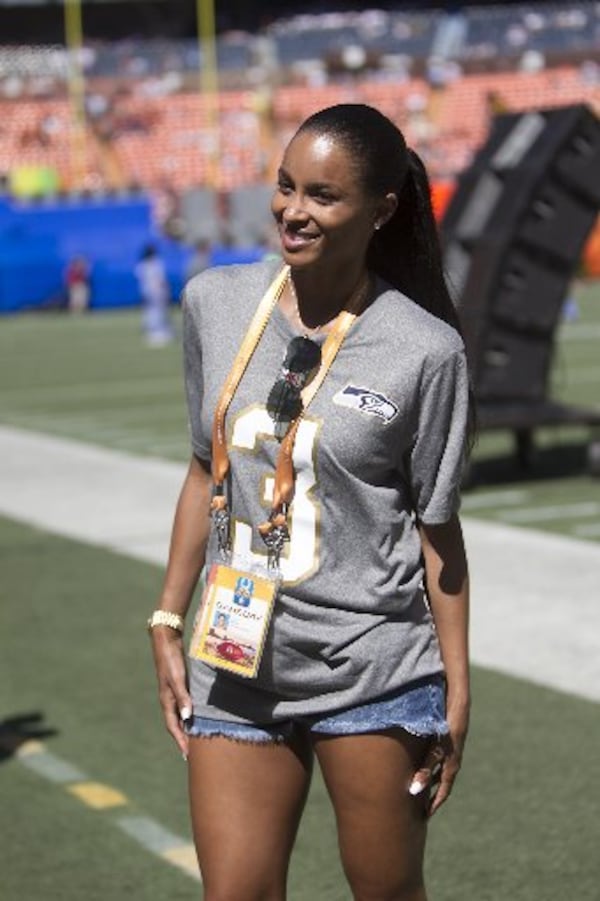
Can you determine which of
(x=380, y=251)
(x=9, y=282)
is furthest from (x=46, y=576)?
(x=9, y=282)

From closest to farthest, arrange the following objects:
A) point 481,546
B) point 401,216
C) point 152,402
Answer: point 401,216, point 481,546, point 152,402

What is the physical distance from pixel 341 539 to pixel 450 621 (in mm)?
238

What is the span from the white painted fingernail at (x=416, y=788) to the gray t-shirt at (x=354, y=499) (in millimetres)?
160

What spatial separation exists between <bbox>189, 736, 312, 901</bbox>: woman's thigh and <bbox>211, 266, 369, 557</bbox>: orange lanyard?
346 millimetres

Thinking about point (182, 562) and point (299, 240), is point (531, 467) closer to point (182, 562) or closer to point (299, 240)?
point (182, 562)

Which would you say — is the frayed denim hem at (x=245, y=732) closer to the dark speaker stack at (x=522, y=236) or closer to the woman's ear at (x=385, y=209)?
the woman's ear at (x=385, y=209)

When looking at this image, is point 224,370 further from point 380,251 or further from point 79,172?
point 79,172

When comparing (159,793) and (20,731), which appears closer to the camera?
(159,793)

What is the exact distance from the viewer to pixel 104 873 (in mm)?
5297

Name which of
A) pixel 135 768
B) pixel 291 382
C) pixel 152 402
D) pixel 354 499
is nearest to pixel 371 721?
pixel 354 499

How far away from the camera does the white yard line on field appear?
7617 millimetres

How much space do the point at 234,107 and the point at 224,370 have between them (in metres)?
49.0

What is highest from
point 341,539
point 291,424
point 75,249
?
point 291,424

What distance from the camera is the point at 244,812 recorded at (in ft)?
10.9
